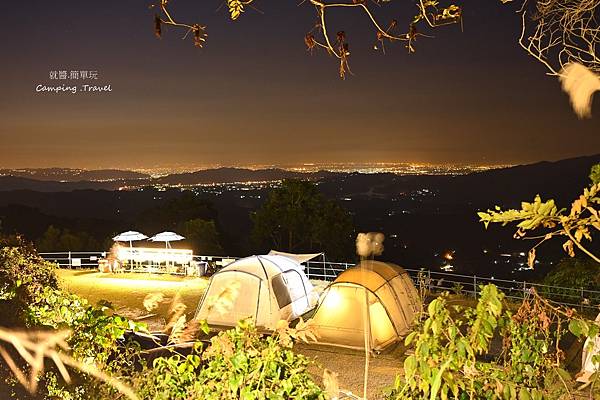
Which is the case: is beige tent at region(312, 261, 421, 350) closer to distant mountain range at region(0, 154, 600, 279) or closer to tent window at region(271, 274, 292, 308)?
tent window at region(271, 274, 292, 308)

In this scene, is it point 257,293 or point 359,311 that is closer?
point 359,311

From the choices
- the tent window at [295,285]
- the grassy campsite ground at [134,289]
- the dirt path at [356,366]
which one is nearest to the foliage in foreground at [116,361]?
the dirt path at [356,366]

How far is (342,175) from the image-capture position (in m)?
49.8

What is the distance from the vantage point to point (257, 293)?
10891 millimetres

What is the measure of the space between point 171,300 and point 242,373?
11.8 m

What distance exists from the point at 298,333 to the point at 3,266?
4440 mm

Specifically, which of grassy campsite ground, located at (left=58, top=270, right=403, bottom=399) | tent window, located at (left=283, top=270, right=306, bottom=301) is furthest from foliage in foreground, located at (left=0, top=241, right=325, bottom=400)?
tent window, located at (left=283, top=270, right=306, bottom=301)

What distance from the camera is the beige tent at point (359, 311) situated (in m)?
9.62

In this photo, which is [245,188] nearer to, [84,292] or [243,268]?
[84,292]

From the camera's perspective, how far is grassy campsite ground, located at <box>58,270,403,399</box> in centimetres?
825

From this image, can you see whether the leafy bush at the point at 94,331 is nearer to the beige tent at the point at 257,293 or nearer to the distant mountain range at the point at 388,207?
the beige tent at the point at 257,293

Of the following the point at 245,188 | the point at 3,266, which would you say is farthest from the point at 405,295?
the point at 245,188

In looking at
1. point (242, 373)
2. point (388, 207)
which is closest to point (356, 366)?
point (242, 373)

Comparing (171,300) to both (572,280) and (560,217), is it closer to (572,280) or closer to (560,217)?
(572,280)
